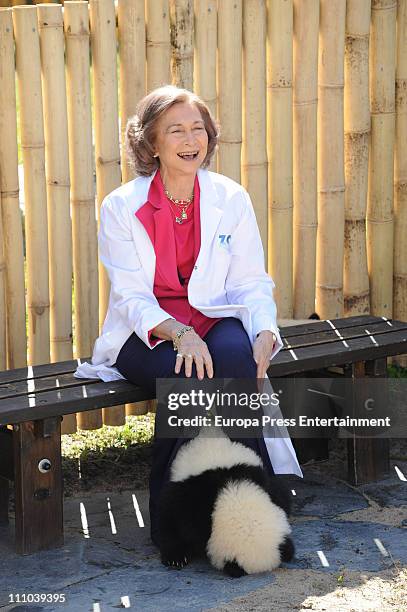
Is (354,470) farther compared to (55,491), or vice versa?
(354,470)

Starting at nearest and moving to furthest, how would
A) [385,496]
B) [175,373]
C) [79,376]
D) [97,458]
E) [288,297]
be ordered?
[175,373] → [79,376] → [385,496] → [97,458] → [288,297]

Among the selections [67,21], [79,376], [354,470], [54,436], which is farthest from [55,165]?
[354,470]

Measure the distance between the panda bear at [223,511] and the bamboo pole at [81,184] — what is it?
3.75 feet

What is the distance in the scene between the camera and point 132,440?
454cm

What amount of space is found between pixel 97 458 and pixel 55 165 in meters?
1.22

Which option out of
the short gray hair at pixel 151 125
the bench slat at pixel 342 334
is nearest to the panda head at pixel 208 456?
the bench slat at pixel 342 334

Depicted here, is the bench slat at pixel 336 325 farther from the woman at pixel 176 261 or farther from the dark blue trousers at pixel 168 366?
the dark blue trousers at pixel 168 366

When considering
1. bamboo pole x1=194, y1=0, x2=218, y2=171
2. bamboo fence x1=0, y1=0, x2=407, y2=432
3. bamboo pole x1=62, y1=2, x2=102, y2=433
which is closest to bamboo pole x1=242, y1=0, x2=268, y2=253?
bamboo fence x1=0, y1=0, x2=407, y2=432

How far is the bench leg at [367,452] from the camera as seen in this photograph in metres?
4.09

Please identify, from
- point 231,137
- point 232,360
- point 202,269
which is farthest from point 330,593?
point 231,137

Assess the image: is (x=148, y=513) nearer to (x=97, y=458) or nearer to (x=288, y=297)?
(x=97, y=458)

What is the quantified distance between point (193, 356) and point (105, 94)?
4.39 feet

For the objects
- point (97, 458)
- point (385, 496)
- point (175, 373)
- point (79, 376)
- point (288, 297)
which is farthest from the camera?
point (288, 297)

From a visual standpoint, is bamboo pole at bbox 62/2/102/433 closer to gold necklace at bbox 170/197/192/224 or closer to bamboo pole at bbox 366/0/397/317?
gold necklace at bbox 170/197/192/224
